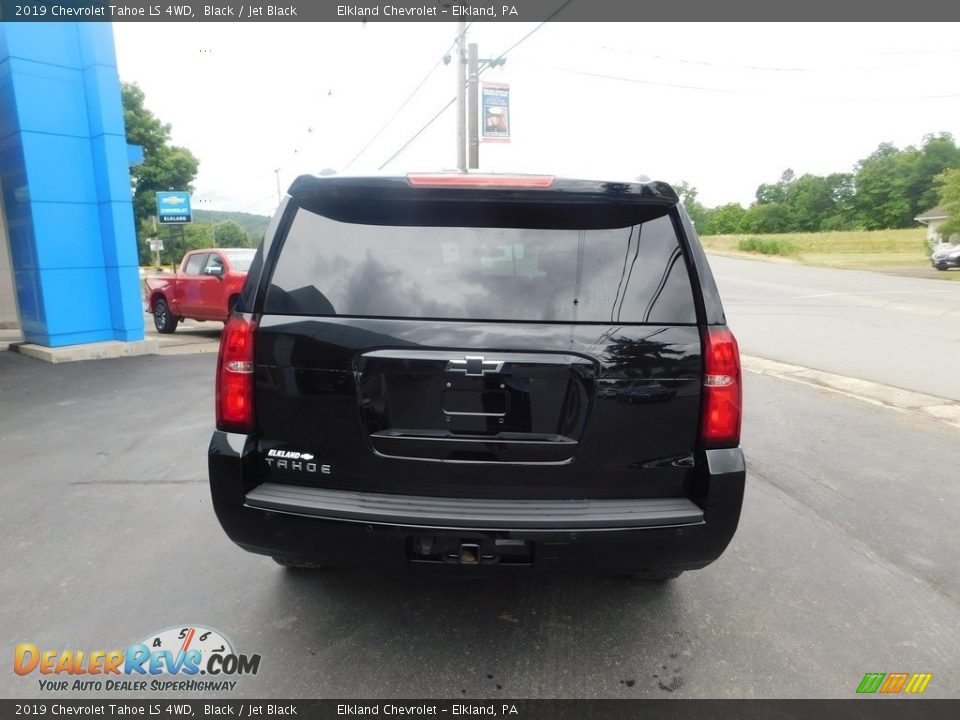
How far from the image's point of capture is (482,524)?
2197 mm

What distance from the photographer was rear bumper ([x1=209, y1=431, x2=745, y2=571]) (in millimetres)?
2219

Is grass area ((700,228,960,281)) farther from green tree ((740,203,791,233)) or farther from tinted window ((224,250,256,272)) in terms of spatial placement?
tinted window ((224,250,256,272))

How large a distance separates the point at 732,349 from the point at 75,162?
1088 cm

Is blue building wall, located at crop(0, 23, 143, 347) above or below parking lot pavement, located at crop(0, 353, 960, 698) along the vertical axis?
above

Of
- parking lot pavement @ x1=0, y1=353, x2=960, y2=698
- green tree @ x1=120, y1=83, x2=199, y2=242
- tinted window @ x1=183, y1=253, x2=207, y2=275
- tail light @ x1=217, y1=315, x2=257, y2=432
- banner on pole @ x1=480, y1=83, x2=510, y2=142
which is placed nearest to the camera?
tail light @ x1=217, y1=315, x2=257, y2=432

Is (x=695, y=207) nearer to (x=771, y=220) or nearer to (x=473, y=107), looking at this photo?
(x=771, y=220)

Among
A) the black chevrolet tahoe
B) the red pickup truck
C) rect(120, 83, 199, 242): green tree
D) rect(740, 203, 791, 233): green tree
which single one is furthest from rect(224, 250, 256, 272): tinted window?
rect(740, 203, 791, 233): green tree

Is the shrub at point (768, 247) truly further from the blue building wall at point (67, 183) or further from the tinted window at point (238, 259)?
the blue building wall at point (67, 183)

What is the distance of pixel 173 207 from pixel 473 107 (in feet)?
114

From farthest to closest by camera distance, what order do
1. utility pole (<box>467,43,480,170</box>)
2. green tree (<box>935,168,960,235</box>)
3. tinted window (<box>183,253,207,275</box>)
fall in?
green tree (<box>935,168,960,235</box>)
utility pole (<box>467,43,480,170</box>)
tinted window (<box>183,253,207,275</box>)

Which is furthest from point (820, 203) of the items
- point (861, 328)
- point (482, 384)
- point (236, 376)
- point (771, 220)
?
point (236, 376)

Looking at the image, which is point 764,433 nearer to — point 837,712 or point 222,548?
point 837,712

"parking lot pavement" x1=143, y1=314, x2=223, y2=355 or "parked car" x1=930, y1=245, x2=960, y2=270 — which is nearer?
"parking lot pavement" x1=143, y1=314, x2=223, y2=355

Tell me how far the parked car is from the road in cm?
1001
